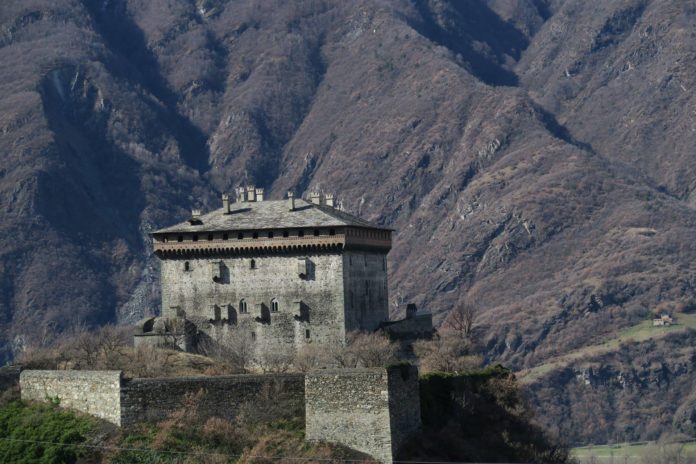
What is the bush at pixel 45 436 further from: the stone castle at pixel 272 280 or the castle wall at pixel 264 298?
the castle wall at pixel 264 298

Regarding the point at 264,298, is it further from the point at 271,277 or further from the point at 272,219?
the point at 272,219

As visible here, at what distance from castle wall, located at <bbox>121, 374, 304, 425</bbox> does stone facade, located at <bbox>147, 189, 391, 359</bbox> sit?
27.6 metres

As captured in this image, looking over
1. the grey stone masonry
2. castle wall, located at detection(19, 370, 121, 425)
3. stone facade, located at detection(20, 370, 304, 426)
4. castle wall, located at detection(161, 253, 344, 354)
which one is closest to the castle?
castle wall, located at detection(161, 253, 344, 354)

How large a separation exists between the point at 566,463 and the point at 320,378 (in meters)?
27.4

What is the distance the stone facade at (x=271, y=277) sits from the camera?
112438mm

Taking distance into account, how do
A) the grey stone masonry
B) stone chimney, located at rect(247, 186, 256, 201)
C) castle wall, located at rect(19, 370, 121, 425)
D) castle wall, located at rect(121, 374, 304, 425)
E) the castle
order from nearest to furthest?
the grey stone masonry, castle wall, located at rect(121, 374, 304, 425), castle wall, located at rect(19, 370, 121, 425), the castle, stone chimney, located at rect(247, 186, 256, 201)

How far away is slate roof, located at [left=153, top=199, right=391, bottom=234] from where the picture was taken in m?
114

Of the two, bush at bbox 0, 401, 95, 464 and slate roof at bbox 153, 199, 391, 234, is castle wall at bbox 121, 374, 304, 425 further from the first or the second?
slate roof at bbox 153, 199, 391, 234

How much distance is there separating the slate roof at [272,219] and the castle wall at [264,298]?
2073mm

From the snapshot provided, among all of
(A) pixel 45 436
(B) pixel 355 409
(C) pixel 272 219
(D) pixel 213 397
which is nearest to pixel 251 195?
(C) pixel 272 219

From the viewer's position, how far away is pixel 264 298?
113688mm

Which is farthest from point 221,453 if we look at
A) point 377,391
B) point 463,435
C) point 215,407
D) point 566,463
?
point 566,463

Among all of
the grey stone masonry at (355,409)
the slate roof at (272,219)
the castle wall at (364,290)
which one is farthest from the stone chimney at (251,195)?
the grey stone masonry at (355,409)

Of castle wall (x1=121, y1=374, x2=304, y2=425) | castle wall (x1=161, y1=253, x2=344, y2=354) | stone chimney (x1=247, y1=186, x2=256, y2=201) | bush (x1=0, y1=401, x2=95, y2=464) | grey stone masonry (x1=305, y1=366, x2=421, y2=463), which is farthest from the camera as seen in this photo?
stone chimney (x1=247, y1=186, x2=256, y2=201)
